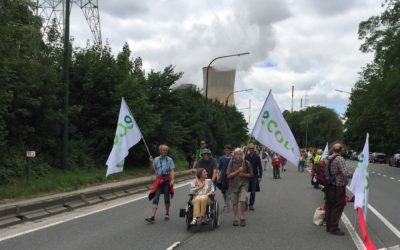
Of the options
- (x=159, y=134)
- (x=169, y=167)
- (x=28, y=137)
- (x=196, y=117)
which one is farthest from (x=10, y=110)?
(x=196, y=117)

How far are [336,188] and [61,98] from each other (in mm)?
14414

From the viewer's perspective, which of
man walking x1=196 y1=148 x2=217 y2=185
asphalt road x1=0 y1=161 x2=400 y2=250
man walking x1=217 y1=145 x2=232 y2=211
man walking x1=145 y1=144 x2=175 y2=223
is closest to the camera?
asphalt road x1=0 y1=161 x2=400 y2=250

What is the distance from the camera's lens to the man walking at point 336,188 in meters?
9.27

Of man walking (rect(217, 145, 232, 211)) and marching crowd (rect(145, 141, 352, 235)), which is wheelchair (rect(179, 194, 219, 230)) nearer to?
marching crowd (rect(145, 141, 352, 235))

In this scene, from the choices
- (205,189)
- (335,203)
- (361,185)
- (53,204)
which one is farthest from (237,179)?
(53,204)

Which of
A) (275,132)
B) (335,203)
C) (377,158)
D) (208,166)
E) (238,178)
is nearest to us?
(335,203)

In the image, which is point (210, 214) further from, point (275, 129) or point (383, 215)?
point (383, 215)

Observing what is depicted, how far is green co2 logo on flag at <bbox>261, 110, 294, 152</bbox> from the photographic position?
36.0ft

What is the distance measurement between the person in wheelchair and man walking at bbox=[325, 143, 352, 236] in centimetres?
224

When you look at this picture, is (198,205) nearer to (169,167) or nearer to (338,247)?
(169,167)

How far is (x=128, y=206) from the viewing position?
13484 mm

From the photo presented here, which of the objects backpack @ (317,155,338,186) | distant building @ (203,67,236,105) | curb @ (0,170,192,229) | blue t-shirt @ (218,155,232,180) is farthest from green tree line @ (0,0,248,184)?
distant building @ (203,67,236,105)

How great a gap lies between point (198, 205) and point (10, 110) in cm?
1060

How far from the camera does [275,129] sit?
36.4 ft
